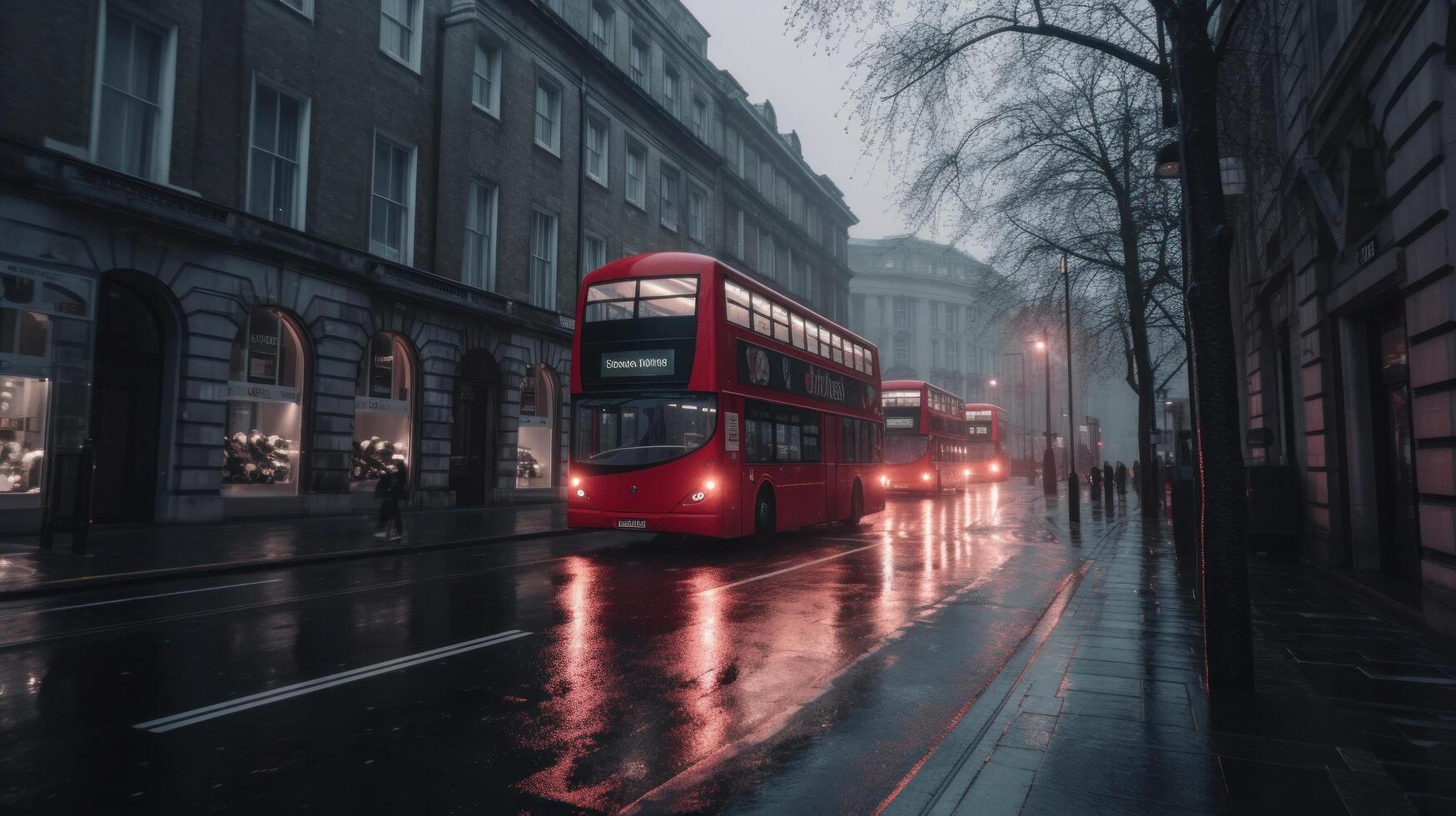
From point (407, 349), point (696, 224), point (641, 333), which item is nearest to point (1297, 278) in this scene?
point (641, 333)

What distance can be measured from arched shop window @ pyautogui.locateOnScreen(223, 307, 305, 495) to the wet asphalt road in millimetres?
7013

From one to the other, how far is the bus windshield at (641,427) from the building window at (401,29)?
1198 cm

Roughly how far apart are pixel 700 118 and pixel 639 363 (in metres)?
24.8

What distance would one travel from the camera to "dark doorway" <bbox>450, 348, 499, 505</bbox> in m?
20.8

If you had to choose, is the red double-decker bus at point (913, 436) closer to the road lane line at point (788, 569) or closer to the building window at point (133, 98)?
the road lane line at point (788, 569)

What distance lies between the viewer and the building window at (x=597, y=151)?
84.4 ft

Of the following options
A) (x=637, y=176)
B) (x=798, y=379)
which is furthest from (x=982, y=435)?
(x=798, y=379)

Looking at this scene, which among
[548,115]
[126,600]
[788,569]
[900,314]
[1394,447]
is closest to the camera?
[126,600]

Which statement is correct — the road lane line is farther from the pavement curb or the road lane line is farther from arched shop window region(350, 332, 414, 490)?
arched shop window region(350, 332, 414, 490)

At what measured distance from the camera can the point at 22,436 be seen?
1189 centimetres

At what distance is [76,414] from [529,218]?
496 inches

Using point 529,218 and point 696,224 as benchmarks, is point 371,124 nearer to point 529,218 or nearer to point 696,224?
point 529,218

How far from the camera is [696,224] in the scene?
32.9 m

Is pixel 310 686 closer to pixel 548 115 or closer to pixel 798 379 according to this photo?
pixel 798 379
